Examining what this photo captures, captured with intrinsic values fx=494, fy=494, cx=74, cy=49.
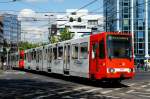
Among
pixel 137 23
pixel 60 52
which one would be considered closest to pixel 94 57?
pixel 60 52

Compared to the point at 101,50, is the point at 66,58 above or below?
below

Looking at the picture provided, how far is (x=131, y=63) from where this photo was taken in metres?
26.6

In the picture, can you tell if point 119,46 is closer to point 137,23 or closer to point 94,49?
point 94,49

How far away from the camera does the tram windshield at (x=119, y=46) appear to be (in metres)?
26.1

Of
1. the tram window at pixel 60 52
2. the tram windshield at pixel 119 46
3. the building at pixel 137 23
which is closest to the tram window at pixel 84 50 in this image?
Answer: the tram windshield at pixel 119 46

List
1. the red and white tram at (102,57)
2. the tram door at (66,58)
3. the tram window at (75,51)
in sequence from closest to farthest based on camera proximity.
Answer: the red and white tram at (102,57), the tram window at (75,51), the tram door at (66,58)

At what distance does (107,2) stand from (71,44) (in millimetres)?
57566

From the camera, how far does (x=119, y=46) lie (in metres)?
26.3

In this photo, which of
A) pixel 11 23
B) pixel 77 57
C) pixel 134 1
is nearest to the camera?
pixel 77 57

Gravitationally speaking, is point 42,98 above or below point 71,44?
below

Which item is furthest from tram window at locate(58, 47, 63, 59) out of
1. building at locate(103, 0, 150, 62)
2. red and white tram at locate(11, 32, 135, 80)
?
building at locate(103, 0, 150, 62)

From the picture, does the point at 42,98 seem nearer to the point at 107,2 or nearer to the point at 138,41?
the point at 107,2

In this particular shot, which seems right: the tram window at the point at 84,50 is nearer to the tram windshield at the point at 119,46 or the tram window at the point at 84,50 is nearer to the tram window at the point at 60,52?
the tram windshield at the point at 119,46

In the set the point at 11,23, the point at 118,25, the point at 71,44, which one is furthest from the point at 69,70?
the point at 11,23
